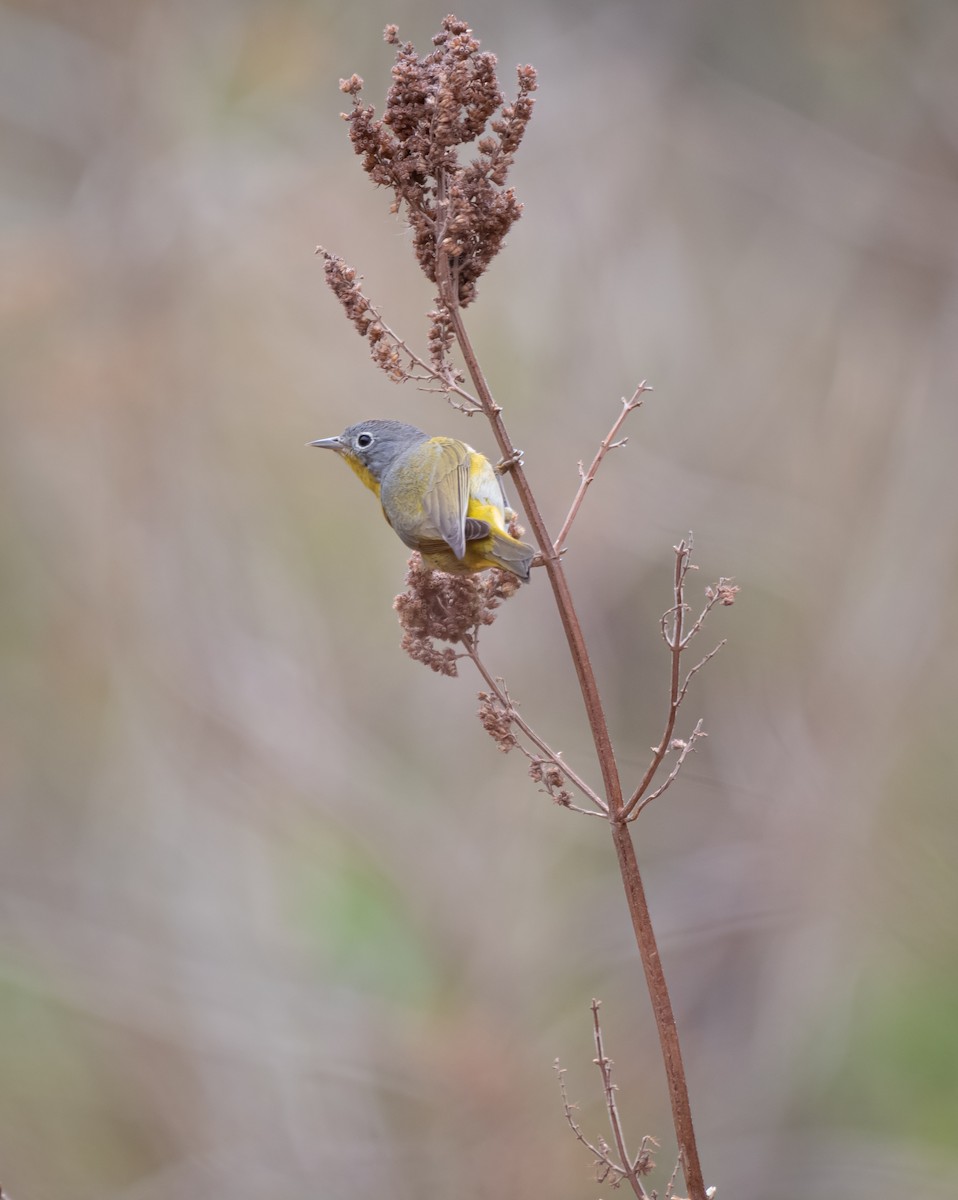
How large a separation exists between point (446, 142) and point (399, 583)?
14.2ft

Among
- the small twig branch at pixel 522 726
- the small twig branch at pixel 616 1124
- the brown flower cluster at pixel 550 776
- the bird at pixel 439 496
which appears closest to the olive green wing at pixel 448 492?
the bird at pixel 439 496

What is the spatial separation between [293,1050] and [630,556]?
317 centimetres

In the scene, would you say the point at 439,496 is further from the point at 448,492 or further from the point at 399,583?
the point at 399,583

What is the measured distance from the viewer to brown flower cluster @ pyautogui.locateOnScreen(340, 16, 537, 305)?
68.0 inches

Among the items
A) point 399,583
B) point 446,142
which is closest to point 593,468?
point 446,142

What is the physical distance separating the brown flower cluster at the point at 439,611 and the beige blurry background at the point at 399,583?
389 centimetres

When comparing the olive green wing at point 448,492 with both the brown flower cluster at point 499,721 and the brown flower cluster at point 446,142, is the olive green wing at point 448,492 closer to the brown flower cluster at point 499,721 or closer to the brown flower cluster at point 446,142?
the brown flower cluster at point 499,721

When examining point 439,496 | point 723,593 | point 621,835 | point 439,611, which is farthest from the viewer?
point 439,496

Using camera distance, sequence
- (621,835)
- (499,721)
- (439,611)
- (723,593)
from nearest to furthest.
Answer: (621,835) < (723,593) < (499,721) < (439,611)

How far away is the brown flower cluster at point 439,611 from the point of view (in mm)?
1995

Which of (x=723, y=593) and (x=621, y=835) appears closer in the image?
(x=621, y=835)

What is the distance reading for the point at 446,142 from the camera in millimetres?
1722

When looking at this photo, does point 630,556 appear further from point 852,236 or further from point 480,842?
point 852,236

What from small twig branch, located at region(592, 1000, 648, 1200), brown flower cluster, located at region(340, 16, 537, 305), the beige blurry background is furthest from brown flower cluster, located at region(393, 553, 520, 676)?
the beige blurry background
